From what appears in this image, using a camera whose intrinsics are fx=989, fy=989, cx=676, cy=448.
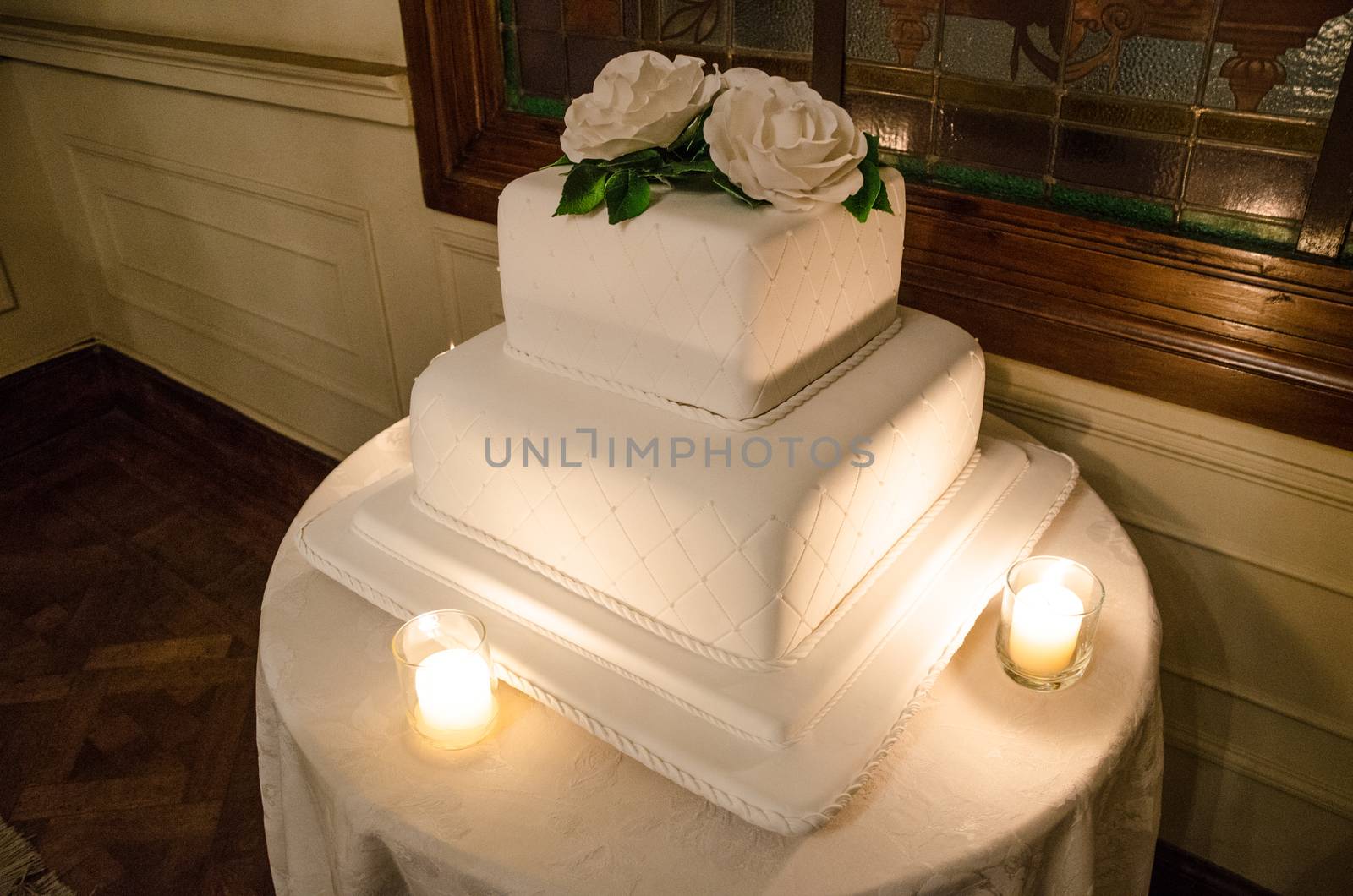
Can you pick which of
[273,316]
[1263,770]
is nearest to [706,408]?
[1263,770]

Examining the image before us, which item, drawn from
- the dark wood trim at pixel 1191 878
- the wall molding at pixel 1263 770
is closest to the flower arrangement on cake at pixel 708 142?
the wall molding at pixel 1263 770

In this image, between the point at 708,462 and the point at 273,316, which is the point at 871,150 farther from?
the point at 273,316

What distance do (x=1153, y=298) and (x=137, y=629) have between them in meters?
2.33

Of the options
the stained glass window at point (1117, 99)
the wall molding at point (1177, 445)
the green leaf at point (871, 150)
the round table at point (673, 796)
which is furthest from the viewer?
the wall molding at point (1177, 445)

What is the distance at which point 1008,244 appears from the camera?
4.98 ft

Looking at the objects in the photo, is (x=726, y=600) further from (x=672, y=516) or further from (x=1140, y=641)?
(x=1140, y=641)

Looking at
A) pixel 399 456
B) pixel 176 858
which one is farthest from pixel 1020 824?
pixel 176 858

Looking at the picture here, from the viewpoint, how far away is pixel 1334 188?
1.26 meters

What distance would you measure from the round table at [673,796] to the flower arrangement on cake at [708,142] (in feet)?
1.84

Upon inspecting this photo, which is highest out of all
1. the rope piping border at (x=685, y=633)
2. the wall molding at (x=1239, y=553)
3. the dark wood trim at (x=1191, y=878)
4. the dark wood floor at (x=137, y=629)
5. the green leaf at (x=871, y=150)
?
the green leaf at (x=871, y=150)

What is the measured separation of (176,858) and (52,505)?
59.0 inches

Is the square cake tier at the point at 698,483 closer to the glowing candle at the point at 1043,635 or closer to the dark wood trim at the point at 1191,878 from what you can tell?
the glowing candle at the point at 1043,635

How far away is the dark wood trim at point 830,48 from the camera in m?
1.57

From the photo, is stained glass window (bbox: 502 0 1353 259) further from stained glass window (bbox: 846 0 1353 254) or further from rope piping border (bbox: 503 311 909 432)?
rope piping border (bbox: 503 311 909 432)
